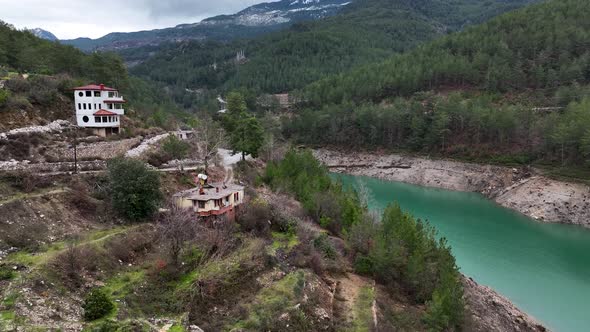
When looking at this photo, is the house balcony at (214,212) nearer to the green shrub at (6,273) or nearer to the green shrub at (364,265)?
the green shrub at (364,265)

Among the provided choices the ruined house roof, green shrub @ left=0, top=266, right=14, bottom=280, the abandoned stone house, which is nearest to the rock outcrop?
the abandoned stone house

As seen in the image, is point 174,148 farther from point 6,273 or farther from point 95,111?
point 6,273

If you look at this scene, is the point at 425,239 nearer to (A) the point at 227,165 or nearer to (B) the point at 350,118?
(A) the point at 227,165

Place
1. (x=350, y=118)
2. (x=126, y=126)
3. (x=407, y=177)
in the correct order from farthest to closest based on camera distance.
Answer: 1. (x=350, y=118)
2. (x=407, y=177)
3. (x=126, y=126)

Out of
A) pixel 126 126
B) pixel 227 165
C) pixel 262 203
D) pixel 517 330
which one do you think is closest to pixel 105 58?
pixel 126 126

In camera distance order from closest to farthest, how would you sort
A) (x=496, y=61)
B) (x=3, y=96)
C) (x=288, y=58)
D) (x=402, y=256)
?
(x=402, y=256)
(x=3, y=96)
(x=496, y=61)
(x=288, y=58)

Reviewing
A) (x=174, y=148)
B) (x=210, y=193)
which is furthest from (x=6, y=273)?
(x=174, y=148)

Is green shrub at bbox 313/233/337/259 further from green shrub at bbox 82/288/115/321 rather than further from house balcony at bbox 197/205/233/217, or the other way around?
green shrub at bbox 82/288/115/321
